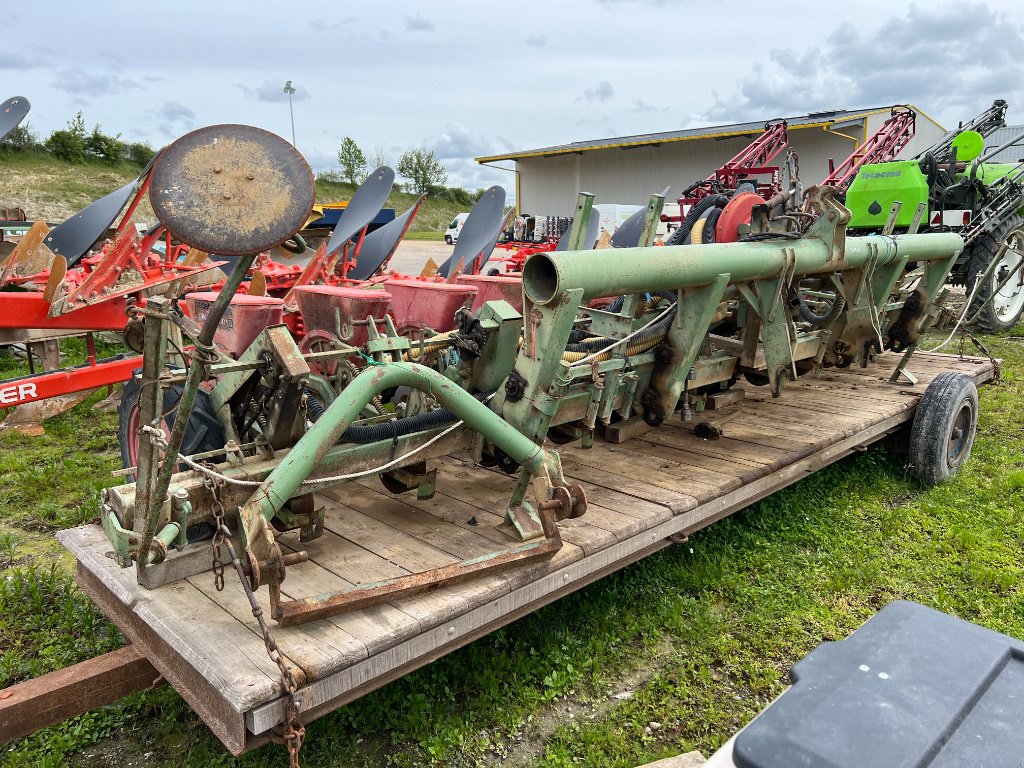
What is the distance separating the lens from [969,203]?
370 inches

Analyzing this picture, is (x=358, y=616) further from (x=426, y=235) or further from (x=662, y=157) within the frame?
(x=426, y=235)

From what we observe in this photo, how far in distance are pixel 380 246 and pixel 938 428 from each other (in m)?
4.38

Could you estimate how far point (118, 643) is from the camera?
126 inches

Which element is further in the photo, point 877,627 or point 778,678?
point 778,678

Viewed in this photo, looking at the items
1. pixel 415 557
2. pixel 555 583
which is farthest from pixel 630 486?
pixel 415 557

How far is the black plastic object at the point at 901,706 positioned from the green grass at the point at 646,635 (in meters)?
1.64

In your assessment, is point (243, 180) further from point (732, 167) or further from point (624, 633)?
point (732, 167)

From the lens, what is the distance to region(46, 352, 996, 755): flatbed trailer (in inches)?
88.4

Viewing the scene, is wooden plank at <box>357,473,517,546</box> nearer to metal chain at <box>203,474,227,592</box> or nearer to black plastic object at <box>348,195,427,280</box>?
metal chain at <box>203,474,227,592</box>

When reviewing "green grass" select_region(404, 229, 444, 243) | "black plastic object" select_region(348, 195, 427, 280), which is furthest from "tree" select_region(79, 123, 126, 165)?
"black plastic object" select_region(348, 195, 427, 280)

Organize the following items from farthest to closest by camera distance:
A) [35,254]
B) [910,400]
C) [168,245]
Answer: [168,245]
[35,254]
[910,400]

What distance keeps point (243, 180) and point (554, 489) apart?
150 centimetres

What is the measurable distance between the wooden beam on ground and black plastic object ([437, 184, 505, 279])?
385cm

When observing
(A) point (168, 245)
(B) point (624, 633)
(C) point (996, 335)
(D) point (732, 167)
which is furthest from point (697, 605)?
(D) point (732, 167)
